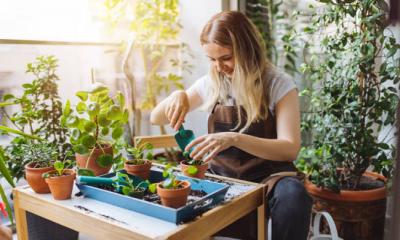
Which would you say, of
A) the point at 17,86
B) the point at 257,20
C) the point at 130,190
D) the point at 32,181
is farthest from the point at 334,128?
the point at 17,86

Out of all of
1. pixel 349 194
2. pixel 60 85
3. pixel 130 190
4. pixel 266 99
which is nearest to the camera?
pixel 130 190

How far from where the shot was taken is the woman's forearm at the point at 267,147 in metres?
1.37

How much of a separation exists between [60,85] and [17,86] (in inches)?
9.8

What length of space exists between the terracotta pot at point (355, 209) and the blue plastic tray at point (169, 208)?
912 millimetres

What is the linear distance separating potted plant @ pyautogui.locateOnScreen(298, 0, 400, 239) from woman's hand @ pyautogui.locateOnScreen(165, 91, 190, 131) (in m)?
0.73

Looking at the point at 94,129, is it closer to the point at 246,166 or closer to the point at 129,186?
the point at 129,186

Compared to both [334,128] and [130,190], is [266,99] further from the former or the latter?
[130,190]

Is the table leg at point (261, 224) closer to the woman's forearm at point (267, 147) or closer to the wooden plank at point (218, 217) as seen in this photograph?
the wooden plank at point (218, 217)

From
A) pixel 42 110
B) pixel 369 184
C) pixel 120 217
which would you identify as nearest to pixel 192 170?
pixel 120 217

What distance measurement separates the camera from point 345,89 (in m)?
1.81

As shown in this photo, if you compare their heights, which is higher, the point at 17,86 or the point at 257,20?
the point at 257,20

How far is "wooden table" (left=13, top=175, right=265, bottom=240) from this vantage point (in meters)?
0.93

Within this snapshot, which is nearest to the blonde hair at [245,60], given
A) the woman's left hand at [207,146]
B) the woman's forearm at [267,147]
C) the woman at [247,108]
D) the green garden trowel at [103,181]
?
the woman at [247,108]

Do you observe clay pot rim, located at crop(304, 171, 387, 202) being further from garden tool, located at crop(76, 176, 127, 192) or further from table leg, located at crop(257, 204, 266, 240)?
garden tool, located at crop(76, 176, 127, 192)
